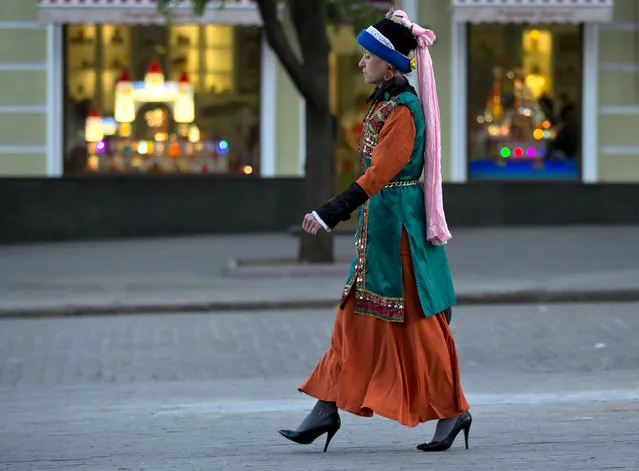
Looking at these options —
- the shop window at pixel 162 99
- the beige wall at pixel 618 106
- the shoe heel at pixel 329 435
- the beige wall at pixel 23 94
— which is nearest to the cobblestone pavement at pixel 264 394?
the shoe heel at pixel 329 435

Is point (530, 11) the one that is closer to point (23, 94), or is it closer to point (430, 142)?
point (23, 94)

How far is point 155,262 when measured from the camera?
648 inches

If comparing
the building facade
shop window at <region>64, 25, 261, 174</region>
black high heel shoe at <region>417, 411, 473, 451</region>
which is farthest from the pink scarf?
shop window at <region>64, 25, 261, 174</region>

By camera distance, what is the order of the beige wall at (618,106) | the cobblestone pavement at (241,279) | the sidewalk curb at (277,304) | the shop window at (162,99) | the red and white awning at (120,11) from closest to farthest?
the sidewalk curb at (277,304) → the cobblestone pavement at (241,279) → the red and white awning at (120,11) → the shop window at (162,99) → the beige wall at (618,106)

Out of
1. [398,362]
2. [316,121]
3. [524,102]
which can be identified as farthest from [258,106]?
[398,362]

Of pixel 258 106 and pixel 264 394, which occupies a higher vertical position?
pixel 258 106

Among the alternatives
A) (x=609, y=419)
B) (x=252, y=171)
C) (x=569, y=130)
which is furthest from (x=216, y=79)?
(x=609, y=419)

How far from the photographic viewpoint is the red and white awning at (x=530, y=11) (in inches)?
754

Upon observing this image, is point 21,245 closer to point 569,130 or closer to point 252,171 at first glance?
point 252,171

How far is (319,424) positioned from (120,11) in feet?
42.8

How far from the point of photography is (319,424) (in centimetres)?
638

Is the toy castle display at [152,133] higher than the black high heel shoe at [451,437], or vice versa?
the toy castle display at [152,133]

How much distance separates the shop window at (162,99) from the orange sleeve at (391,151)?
13620mm

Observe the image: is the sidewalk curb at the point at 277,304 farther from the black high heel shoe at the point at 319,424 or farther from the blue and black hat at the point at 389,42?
the blue and black hat at the point at 389,42
